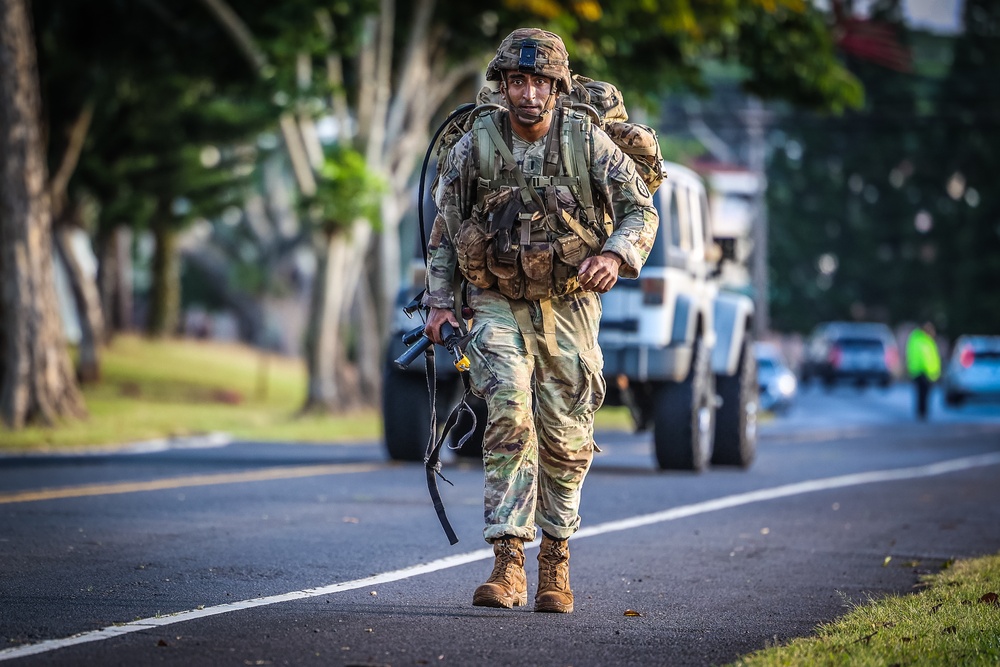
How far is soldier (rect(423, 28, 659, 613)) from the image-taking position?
6602mm

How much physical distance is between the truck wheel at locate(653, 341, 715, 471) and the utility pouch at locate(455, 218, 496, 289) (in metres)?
7.11

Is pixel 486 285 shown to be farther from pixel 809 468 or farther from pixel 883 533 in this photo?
pixel 809 468

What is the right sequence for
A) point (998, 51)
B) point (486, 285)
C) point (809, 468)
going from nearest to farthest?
1. point (486, 285)
2. point (809, 468)
3. point (998, 51)

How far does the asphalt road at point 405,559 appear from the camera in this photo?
579cm

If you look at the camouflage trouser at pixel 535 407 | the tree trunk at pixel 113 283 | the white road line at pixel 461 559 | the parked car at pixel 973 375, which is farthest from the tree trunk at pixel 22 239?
the parked car at pixel 973 375

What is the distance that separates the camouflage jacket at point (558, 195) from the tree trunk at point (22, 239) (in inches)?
465

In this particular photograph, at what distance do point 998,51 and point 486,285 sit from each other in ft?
187

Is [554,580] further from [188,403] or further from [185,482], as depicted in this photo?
[188,403]

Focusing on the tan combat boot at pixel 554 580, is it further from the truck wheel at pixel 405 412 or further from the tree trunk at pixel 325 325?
the tree trunk at pixel 325 325

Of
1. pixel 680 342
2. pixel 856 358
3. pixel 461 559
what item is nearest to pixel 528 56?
pixel 461 559

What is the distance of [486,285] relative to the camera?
6.75m

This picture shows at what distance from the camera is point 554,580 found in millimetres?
6559

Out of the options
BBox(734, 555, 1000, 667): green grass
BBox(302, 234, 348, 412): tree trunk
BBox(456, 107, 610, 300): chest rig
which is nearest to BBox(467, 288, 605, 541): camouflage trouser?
BBox(456, 107, 610, 300): chest rig

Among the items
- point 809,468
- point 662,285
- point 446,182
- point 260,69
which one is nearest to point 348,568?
point 446,182
